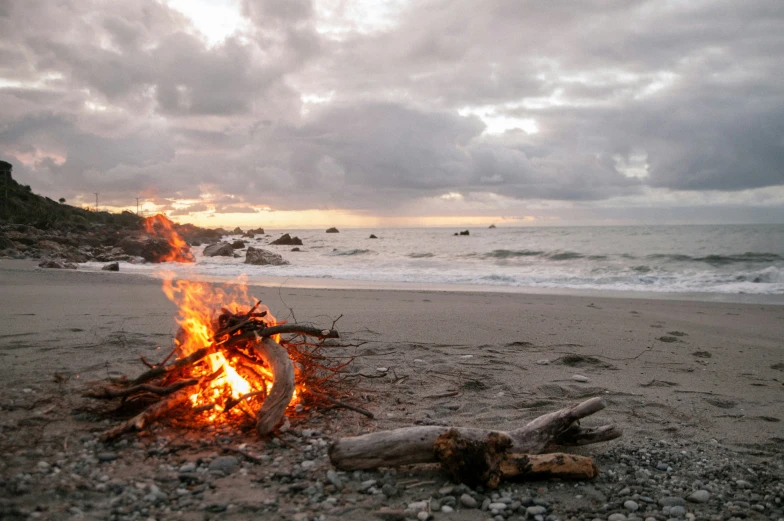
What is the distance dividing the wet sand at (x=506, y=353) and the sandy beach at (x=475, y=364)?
0.08ft

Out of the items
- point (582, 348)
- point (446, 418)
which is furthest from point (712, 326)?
point (446, 418)

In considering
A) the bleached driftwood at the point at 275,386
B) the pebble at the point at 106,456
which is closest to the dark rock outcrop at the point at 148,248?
the bleached driftwood at the point at 275,386

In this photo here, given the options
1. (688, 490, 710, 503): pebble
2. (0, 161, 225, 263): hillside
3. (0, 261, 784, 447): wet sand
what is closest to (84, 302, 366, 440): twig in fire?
(0, 261, 784, 447): wet sand

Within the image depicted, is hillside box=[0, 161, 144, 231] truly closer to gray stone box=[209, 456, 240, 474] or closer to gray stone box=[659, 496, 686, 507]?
gray stone box=[209, 456, 240, 474]

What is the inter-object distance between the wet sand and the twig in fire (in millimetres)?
665

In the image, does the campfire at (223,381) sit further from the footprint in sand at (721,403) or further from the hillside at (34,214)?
the hillside at (34,214)

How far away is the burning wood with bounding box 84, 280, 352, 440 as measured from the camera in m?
3.81

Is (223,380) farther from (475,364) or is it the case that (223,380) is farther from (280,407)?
(475,364)

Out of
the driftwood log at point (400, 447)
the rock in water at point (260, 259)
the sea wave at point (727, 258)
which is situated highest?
the sea wave at point (727, 258)

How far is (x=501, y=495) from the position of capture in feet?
9.96

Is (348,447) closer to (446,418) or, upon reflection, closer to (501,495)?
(501,495)

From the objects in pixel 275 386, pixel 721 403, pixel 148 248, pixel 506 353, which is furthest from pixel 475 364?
pixel 148 248

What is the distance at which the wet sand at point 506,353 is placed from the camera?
15.0 ft

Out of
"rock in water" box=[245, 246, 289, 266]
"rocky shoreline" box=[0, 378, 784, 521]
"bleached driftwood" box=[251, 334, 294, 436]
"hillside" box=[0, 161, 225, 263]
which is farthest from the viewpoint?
"rock in water" box=[245, 246, 289, 266]
